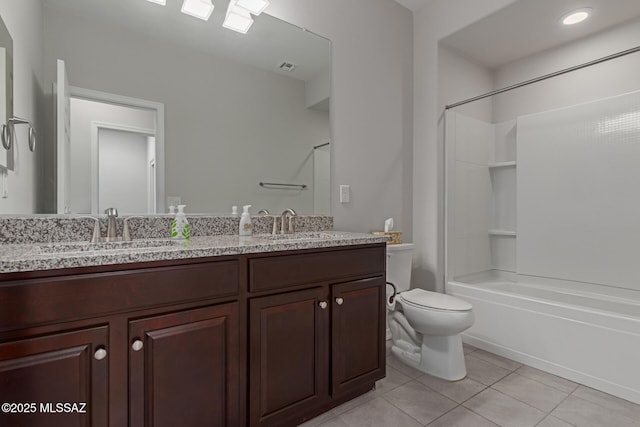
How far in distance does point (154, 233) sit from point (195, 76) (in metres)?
0.86

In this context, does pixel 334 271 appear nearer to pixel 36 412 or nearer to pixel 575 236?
pixel 36 412

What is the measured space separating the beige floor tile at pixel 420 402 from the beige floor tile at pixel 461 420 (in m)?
0.03

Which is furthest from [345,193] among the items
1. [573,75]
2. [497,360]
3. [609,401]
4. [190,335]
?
[573,75]

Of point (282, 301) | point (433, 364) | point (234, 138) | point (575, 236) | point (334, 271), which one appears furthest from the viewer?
point (575, 236)

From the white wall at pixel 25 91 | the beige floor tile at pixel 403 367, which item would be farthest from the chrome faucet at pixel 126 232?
the beige floor tile at pixel 403 367

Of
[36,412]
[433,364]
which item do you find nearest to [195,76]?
[36,412]

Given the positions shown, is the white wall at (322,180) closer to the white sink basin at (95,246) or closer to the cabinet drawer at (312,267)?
the cabinet drawer at (312,267)

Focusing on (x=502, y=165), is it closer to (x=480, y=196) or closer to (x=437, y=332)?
(x=480, y=196)

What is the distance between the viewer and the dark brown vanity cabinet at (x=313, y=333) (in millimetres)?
1282

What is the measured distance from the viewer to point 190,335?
1.11m

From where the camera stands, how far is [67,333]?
911 millimetres

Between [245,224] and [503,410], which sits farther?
[245,224]

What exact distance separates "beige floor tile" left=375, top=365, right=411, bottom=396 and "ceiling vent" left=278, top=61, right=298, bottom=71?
2.01 m

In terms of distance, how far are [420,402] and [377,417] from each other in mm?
285
